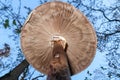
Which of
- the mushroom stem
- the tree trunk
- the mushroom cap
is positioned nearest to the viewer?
the mushroom stem

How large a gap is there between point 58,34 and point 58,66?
1.09 meters

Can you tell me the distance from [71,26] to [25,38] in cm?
86

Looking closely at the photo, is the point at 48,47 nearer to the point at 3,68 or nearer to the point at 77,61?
the point at 77,61

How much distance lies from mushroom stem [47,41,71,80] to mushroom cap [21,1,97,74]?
303mm

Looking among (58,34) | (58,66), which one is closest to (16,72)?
(58,34)

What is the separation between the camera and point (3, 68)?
9570 mm

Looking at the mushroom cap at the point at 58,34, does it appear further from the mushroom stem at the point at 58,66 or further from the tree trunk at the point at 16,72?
the tree trunk at the point at 16,72

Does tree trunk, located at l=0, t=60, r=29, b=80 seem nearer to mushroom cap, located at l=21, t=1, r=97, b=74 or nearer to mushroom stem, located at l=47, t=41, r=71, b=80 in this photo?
mushroom cap, located at l=21, t=1, r=97, b=74

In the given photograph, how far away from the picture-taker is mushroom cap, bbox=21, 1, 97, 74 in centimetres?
476

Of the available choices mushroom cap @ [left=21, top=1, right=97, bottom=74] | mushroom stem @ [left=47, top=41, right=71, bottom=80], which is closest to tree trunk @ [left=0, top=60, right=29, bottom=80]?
mushroom cap @ [left=21, top=1, right=97, bottom=74]

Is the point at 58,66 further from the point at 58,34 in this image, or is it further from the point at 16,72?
the point at 16,72

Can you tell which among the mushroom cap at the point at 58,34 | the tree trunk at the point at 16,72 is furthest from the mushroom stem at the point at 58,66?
the tree trunk at the point at 16,72

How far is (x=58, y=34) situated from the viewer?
4816 mm

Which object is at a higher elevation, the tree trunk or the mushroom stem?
the mushroom stem
